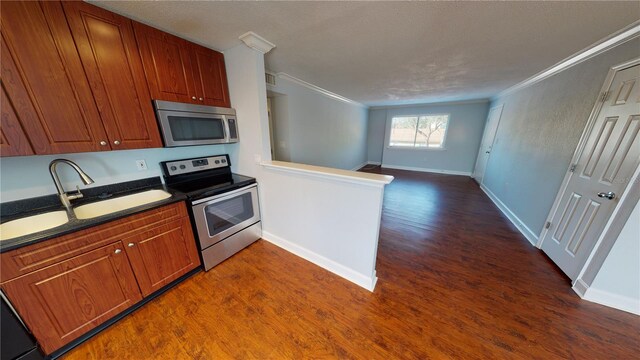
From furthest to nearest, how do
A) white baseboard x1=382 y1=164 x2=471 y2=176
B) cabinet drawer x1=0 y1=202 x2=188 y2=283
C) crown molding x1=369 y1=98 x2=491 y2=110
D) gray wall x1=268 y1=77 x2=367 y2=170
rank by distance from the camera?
white baseboard x1=382 y1=164 x2=471 y2=176, crown molding x1=369 y1=98 x2=491 y2=110, gray wall x1=268 y1=77 x2=367 y2=170, cabinet drawer x1=0 y1=202 x2=188 y2=283

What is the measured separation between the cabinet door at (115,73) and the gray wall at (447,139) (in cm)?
623

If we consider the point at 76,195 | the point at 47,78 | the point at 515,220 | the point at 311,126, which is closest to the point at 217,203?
the point at 76,195

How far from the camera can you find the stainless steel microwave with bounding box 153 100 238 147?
161 centimetres

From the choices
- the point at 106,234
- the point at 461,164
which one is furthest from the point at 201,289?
the point at 461,164

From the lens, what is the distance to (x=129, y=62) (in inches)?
56.1

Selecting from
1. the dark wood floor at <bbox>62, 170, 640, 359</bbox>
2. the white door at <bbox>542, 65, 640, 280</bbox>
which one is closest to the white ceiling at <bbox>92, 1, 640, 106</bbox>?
the white door at <bbox>542, 65, 640, 280</bbox>

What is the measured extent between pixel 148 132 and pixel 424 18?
2457mm

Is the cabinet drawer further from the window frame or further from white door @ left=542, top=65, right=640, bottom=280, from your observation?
the window frame

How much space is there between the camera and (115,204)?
159cm

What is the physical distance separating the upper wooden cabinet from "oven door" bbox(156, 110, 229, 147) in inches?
5.9

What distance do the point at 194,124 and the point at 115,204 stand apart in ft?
3.16

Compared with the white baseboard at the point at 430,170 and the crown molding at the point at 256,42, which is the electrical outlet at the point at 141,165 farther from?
the white baseboard at the point at 430,170

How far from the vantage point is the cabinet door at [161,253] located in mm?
1418

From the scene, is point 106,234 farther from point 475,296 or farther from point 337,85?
point 337,85
